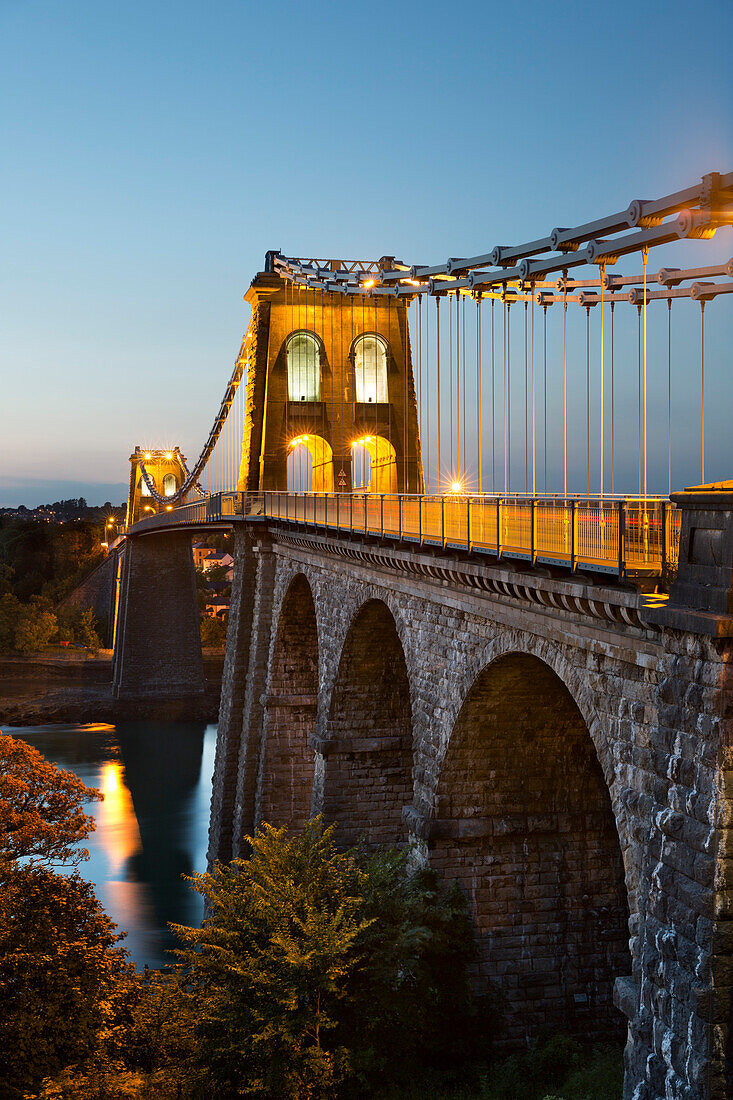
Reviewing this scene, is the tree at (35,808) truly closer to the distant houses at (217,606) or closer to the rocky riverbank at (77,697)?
the rocky riverbank at (77,697)

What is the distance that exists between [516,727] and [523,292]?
26.3 feet

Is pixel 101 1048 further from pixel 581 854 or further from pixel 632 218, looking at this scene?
pixel 632 218

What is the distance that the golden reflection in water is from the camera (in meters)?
34.5

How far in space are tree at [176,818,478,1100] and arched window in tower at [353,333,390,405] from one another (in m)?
23.8

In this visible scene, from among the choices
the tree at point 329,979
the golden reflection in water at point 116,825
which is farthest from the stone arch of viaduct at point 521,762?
the golden reflection in water at point 116,825

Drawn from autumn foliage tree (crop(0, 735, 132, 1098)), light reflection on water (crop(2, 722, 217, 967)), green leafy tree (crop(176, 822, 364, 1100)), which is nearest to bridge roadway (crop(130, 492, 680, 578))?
green leafy tree (crop(176, 822, 364, 1100))

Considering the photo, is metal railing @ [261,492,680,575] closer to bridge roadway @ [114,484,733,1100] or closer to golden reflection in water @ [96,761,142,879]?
bridge roadway @ [114,484,733,1100]

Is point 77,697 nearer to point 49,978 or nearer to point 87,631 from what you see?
point 87,631

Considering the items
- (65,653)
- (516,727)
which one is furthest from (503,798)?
(65,653)

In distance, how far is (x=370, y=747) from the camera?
22000 millimetres

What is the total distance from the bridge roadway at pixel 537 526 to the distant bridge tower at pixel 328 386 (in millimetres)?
14961

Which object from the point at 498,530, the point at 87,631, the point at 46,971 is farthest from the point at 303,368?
the point at 87,631

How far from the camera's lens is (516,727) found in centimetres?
1498

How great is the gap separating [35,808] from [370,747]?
7028 mm
